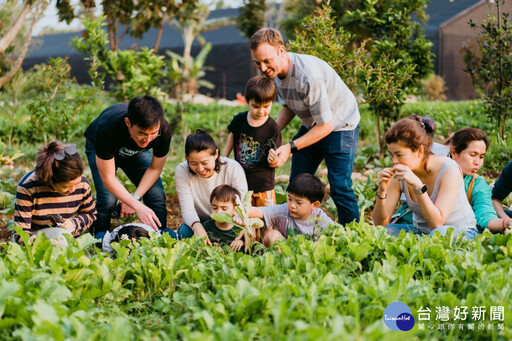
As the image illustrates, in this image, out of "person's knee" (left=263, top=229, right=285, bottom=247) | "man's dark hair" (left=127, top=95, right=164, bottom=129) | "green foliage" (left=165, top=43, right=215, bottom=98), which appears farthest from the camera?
"green foliage" (left=165, top=43, right=215, bottom=98)

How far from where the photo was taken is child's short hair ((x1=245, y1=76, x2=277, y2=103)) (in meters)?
3.96

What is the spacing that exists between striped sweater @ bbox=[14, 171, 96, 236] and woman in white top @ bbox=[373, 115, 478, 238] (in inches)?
81.8

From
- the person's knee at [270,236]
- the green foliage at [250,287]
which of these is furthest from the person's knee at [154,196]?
the green foliage at [250,287]

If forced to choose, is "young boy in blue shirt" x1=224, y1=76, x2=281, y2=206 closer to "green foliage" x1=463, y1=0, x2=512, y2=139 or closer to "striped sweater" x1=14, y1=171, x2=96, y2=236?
"striped sweater" x1=14, y1=171, x2=96, y2=236

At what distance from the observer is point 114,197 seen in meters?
4.58

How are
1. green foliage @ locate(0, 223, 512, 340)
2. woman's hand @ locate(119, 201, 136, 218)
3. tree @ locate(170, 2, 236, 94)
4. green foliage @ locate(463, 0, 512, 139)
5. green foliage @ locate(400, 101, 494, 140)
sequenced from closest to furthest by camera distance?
1. green foliage @ locate(0, 223, 512, 340)
2. woman's hand @ locate(119, 201, 136, 218)
3. green foliage @ locate(463, 0, 512, 139)
4. green foliage @ locate(400, 101, 494, 140)
5. tree @ locate(170, 2, 236, 94)

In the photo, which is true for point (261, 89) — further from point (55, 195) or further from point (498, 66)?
point (498, 66)

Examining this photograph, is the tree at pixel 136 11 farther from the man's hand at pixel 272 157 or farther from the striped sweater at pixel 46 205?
the man's hand at pixel 272 157

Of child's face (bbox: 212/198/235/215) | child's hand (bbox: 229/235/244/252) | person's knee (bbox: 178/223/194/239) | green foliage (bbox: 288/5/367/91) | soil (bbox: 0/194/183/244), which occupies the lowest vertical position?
soil (bbox: 0/194/183/244)

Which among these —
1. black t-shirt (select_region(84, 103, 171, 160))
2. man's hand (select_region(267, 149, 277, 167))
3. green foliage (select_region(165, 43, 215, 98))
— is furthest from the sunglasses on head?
green foliage (select_region(165, 43, 215, 98))

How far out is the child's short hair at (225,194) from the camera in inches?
151

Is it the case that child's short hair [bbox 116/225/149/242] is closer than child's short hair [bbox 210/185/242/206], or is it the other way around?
child's short hair [bbox 210/185/242/206]

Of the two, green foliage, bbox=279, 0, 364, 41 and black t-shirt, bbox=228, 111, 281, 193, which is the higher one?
green foliage, bbox=279, 0, 364, 41

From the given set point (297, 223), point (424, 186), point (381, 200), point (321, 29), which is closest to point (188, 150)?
point (297, 223)
